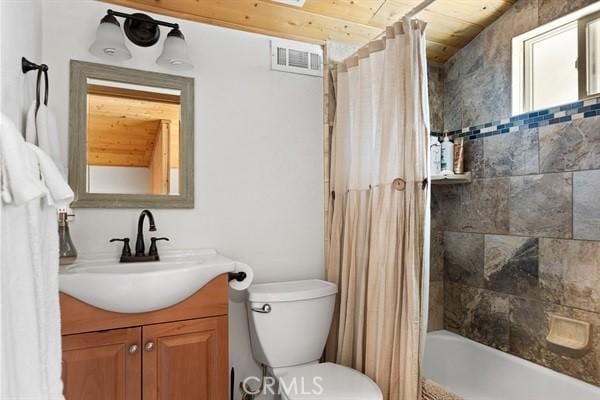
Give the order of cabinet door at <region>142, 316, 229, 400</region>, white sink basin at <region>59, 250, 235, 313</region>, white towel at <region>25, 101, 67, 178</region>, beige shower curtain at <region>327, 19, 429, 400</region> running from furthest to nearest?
1. beige shower curtain at <region>327, 19, 429, 400</region>
2. cabinet door at <region>142, 316, 229, 400</region>
3. white sink basin at <region>59, 250, 235, 313</region>
4. white towel at <region>25, 101, 67, 178</region>

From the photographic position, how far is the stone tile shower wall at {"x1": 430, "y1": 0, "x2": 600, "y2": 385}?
170 cm

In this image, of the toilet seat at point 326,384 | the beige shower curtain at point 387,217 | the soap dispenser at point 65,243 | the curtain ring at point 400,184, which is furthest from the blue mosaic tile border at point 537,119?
the soap dispenser at point 65,243

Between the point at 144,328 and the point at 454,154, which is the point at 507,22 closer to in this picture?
the point at 454,154

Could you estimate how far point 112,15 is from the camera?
1610mm

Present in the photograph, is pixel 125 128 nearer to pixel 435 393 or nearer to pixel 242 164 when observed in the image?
pixel 242 164

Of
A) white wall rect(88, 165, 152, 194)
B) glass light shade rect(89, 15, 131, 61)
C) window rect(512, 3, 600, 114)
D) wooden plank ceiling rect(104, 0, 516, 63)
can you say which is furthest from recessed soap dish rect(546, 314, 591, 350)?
glass light shade rect(89, 15, 131, 61)

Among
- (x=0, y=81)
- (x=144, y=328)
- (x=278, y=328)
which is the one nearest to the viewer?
(x=0, y=81)

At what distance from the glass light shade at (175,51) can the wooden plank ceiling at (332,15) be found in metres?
0.21

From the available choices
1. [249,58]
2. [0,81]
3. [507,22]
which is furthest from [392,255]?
[507,22]

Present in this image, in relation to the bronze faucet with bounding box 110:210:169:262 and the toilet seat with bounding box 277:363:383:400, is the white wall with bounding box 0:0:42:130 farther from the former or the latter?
the toilet seat with bounding box 277:363:383:400

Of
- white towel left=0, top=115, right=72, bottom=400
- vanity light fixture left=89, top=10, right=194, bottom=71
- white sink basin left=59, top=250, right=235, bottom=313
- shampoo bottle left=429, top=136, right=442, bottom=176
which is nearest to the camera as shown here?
white towel left=0, top=115, right=72, bottom=400

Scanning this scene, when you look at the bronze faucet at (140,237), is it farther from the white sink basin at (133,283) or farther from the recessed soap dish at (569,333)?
the recessed soap dish at (569,333)

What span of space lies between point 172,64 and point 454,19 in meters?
1.64

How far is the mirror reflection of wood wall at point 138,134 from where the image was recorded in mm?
1696
